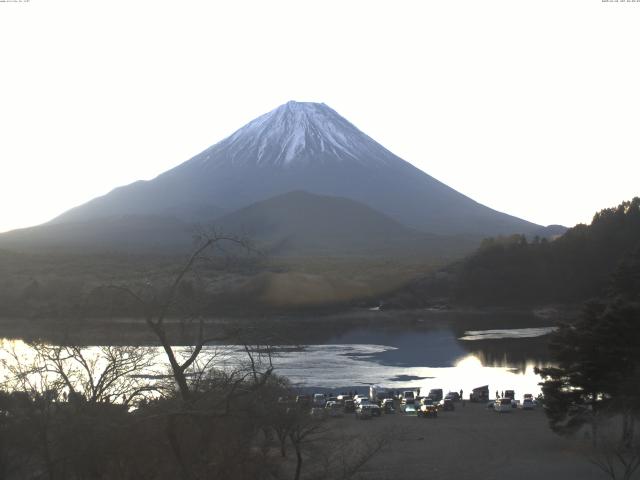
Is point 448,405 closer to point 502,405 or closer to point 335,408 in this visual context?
point 502,405

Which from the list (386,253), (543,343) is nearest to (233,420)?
(543,343)

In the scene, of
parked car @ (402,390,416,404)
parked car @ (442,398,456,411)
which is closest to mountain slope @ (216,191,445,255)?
parked car @ (402,390,416,404)

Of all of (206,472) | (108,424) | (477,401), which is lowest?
(477,401)

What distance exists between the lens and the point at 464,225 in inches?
4311

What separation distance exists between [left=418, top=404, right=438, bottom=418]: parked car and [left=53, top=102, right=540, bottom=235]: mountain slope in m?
87.8

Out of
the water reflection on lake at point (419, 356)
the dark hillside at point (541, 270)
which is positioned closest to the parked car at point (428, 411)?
the water reflection on lake at point (419, 356)

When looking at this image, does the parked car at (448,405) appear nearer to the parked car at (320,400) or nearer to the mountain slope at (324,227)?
the parked car at (320,400)

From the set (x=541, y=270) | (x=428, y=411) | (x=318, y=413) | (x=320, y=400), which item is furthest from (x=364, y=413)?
(x=541, y=270)

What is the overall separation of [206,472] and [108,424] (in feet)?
2.09

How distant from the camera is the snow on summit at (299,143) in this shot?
12681 cm

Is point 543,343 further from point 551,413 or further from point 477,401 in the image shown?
point 551,413

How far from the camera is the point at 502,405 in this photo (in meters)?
19.3

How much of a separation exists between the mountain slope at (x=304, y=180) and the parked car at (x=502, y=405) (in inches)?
3422

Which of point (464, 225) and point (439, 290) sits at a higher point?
point (464, 225)
